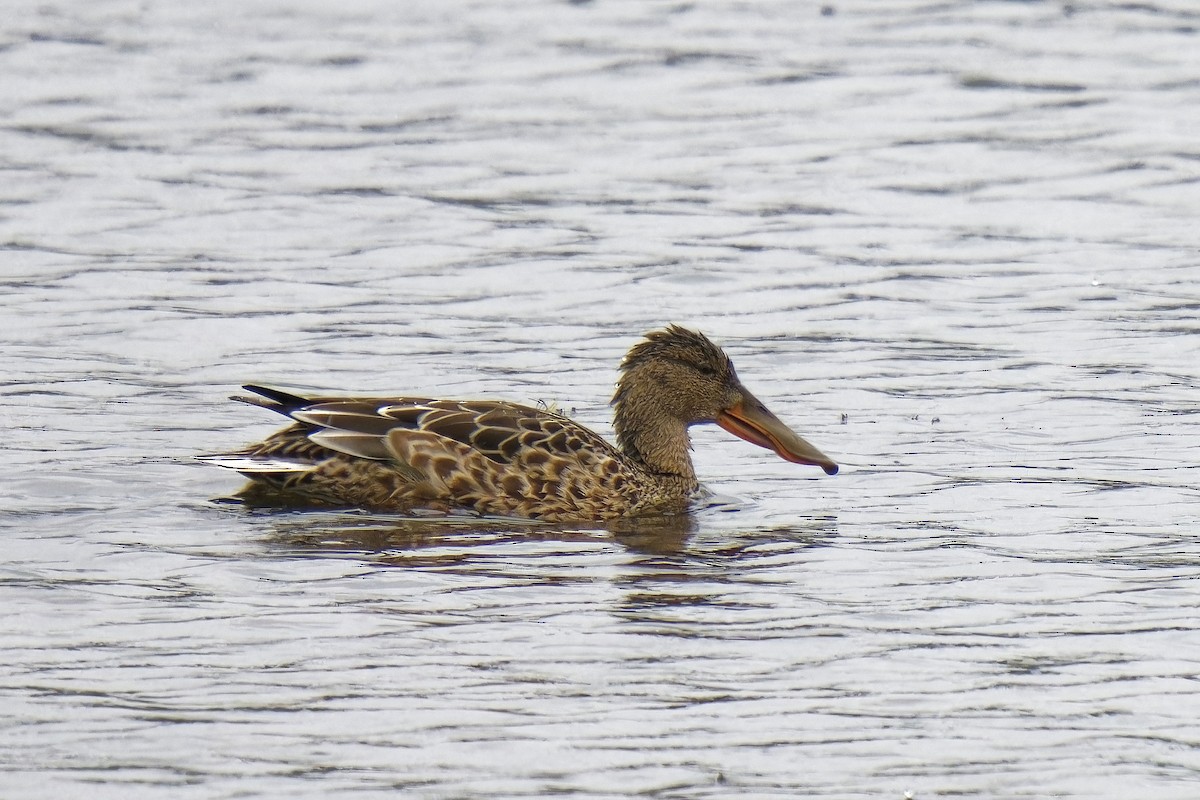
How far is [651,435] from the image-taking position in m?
10.9

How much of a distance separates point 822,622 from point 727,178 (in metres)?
8.66

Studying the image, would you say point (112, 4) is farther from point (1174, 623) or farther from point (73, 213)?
point (1174, 623)

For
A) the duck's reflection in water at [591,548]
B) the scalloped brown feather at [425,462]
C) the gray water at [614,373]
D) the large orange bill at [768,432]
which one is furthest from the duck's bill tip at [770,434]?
the scalloped brown feather at [425,462]

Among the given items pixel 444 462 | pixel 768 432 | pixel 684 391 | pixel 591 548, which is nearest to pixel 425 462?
pixel 444 462

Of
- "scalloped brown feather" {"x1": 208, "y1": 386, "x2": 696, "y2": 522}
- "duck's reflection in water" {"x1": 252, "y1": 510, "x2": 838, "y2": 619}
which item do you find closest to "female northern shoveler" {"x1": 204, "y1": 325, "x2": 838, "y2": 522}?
"scalloped brown feather" {"x1": 208, "y1": 386, "x2": 696, "y2": 522}

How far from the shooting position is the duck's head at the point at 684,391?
1095 centimetres

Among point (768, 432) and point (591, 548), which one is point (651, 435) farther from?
point (591, 548)

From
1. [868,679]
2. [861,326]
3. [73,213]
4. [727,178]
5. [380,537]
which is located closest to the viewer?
[868,679]

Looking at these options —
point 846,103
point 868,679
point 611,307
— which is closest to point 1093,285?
point 611,307

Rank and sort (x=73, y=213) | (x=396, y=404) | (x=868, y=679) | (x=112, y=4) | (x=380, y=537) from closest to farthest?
1. (x=868, y=679)
2. (x=380, y=537)
3. (x=396, y=404)
4. (x=73, y=213)
5. (x=112, y=4)

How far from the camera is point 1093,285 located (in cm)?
1435

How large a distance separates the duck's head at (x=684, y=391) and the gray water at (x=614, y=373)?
1.31ft

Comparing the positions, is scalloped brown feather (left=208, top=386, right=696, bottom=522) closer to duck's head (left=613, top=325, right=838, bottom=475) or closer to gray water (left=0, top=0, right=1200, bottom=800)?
gray water (left=0, top=0, right=1200, bottom=800)

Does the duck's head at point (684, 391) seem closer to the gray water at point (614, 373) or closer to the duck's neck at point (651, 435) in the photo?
the duck's neck at point (651, 435)
